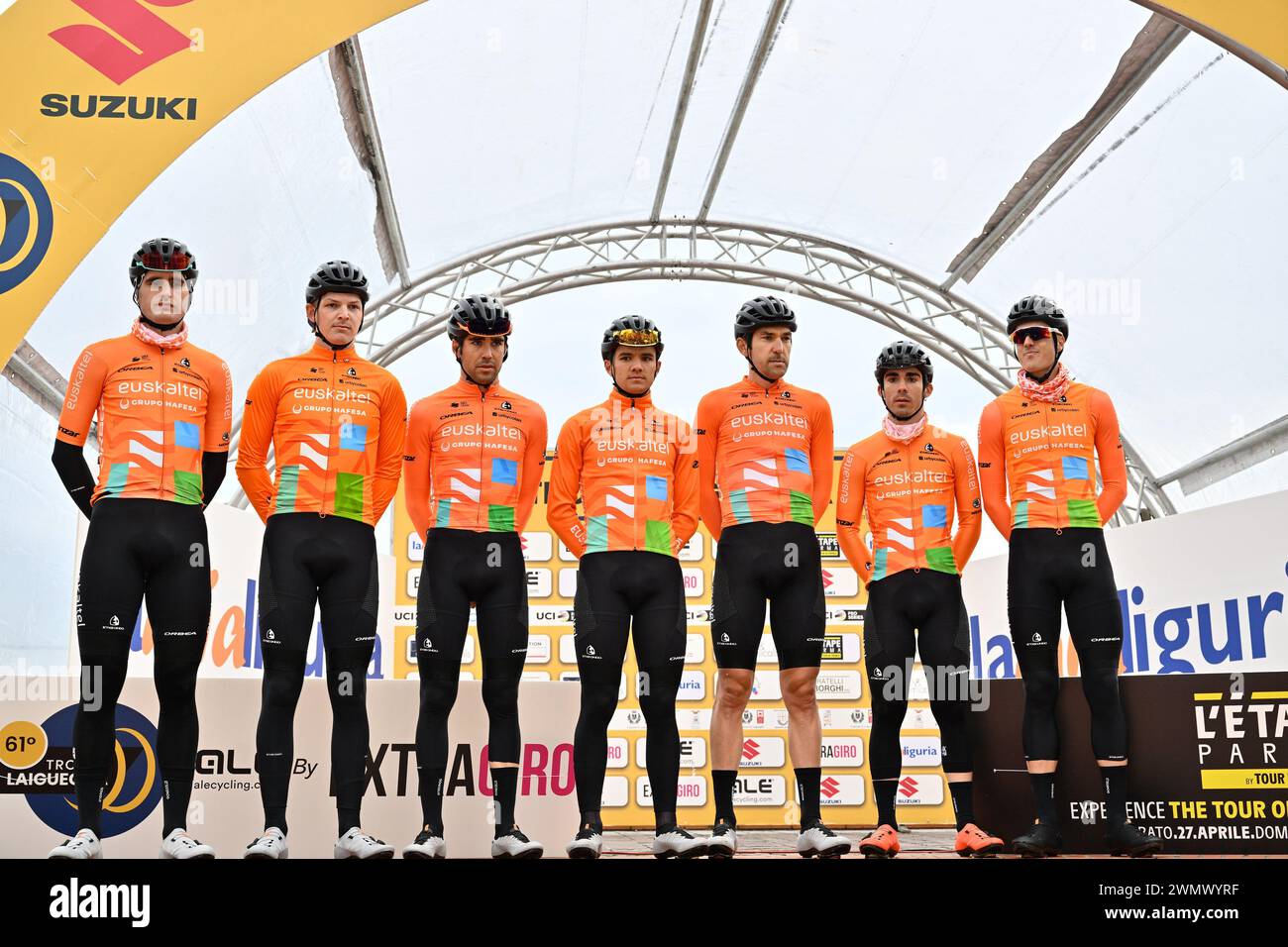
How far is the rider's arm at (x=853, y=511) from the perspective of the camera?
4883mm

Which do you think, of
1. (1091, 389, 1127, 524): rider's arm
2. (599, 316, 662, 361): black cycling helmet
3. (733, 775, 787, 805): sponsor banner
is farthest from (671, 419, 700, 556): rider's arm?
(733, 775, 787, 805): sponsor banner

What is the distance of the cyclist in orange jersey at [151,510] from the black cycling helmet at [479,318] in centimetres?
96

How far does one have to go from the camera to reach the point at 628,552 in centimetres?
439

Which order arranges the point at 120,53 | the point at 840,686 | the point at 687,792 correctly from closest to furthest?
the point at 120,53 < the point at 687,792 < the point at 840,686

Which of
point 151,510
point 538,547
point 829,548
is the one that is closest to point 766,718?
point 829,548

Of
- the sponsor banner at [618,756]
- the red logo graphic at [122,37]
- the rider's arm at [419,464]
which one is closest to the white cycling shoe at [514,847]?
the rider's arm at [419,464]

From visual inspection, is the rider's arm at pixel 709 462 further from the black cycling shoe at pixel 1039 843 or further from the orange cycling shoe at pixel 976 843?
the black cycling shoe at pixel 1039 843

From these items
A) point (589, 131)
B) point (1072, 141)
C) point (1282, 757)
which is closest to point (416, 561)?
point (589, 131)

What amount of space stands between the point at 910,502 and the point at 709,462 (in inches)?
35.5

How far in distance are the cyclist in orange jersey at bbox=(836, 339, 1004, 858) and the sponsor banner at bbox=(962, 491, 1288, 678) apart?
6.80ft

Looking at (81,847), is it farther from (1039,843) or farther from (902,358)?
(902,358)

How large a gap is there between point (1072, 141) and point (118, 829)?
787 centimetres

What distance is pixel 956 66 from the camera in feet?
26.8

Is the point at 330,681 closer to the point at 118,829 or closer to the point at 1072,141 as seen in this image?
the point at 118,829
